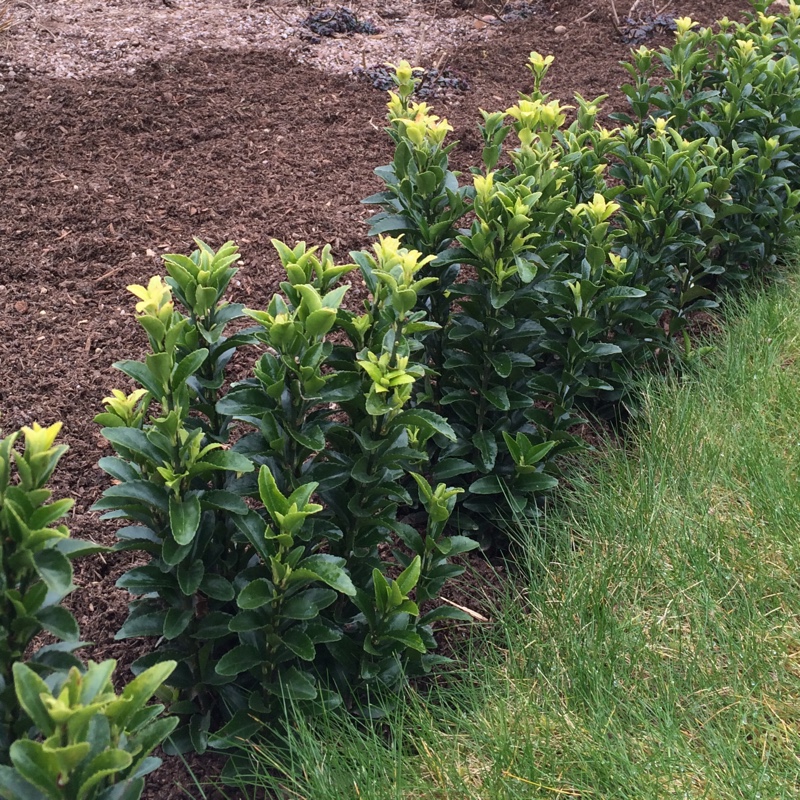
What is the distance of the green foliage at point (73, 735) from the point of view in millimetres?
1313

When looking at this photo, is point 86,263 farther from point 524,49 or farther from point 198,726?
point 524,49

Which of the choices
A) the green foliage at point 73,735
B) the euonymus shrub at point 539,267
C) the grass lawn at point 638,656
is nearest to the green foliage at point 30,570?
the green foliage at point 73,735

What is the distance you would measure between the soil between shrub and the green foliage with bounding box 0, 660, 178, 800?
811mm

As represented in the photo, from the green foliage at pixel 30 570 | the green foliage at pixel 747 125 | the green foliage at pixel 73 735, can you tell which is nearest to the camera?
the green foliage at pixel 73 735

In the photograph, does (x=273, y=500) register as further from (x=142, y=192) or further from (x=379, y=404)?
(x=142, y=192)

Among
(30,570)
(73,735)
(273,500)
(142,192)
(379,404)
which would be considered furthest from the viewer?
(142,192)

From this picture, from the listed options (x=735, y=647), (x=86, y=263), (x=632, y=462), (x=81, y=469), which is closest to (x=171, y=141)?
(x=86, y=263)

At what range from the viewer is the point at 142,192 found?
13.6 feet

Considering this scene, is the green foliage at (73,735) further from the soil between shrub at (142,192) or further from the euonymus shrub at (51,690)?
the soil between shrub at (142,192)

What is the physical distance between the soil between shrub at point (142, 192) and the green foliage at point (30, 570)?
677 mm

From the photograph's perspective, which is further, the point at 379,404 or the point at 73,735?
the point at 379,404

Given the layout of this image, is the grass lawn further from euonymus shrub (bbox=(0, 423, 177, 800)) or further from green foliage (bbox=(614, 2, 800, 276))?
green foliage (bbox=(614, 2, 800, 276))

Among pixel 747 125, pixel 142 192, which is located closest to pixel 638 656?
pixel 747 125

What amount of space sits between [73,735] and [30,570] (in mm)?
384
